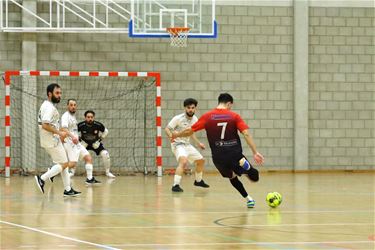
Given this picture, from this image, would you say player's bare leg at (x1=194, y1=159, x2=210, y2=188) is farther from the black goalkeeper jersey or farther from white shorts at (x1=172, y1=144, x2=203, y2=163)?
the black goalkeeper jersey

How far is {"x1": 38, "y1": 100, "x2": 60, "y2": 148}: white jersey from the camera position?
14.3 meters

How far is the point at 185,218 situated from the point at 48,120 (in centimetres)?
406

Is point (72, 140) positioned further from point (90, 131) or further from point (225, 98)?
point (90, 131)

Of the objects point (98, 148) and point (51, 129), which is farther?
point (98, 148)

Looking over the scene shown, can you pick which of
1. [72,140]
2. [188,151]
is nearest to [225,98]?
[72,140]

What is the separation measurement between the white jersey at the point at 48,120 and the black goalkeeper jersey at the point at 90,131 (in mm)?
6335

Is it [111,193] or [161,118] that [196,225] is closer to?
[111,193]

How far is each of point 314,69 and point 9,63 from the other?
8.73 metres

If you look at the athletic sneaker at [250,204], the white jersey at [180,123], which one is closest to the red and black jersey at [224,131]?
the athletic sneaker at [250,204]

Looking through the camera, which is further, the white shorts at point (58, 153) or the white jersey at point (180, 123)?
the white jersey at point (180, 123)

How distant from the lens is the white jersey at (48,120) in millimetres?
14273

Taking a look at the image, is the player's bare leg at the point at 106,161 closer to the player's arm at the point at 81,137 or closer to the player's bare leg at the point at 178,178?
the player's arm at the point at 81,137

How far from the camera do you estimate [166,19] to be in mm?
21844

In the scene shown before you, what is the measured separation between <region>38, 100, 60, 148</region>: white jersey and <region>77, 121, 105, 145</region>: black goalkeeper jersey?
633cm
